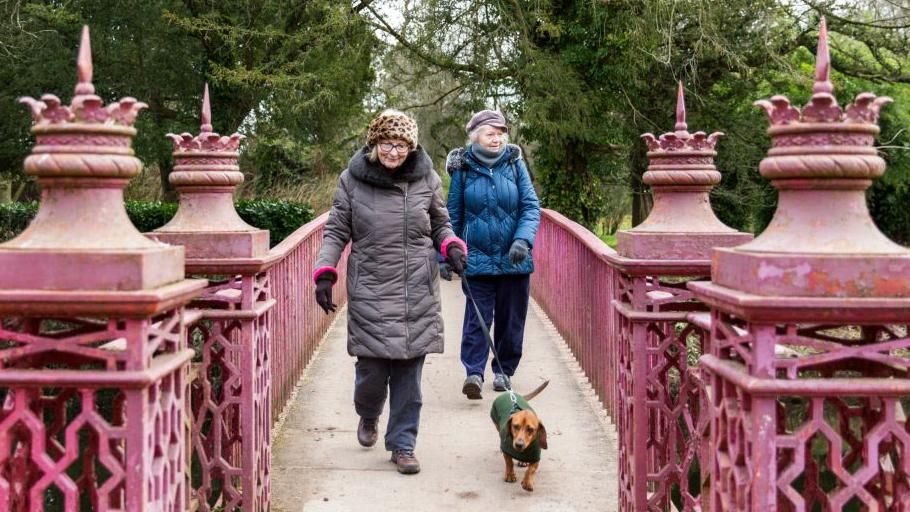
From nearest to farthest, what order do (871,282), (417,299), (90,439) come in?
(871,282)
(90,439)
(417,299)

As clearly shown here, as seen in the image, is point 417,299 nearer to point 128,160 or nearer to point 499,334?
point 499,334

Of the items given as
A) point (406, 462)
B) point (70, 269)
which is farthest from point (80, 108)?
point (406, 462)

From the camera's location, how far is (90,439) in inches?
108

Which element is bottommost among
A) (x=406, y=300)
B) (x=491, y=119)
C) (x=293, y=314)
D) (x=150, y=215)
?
(x=293, y=314)

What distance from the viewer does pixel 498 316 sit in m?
6.29

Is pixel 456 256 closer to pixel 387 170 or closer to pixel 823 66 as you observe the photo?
pixel 387 170

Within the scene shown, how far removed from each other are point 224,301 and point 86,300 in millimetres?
1512

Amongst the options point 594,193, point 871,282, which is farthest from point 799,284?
point 594,193

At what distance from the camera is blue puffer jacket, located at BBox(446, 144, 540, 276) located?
6.17 metres

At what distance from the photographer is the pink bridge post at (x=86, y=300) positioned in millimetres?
2430

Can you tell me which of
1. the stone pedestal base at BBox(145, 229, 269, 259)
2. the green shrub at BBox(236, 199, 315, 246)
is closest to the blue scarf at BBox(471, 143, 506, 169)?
the stone pedestal base at BBox(145, 229, 269, 259)

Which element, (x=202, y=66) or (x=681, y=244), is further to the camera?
(x=202, y=66)

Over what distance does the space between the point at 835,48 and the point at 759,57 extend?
2.44m

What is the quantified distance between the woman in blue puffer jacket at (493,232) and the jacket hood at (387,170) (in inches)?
54.9
